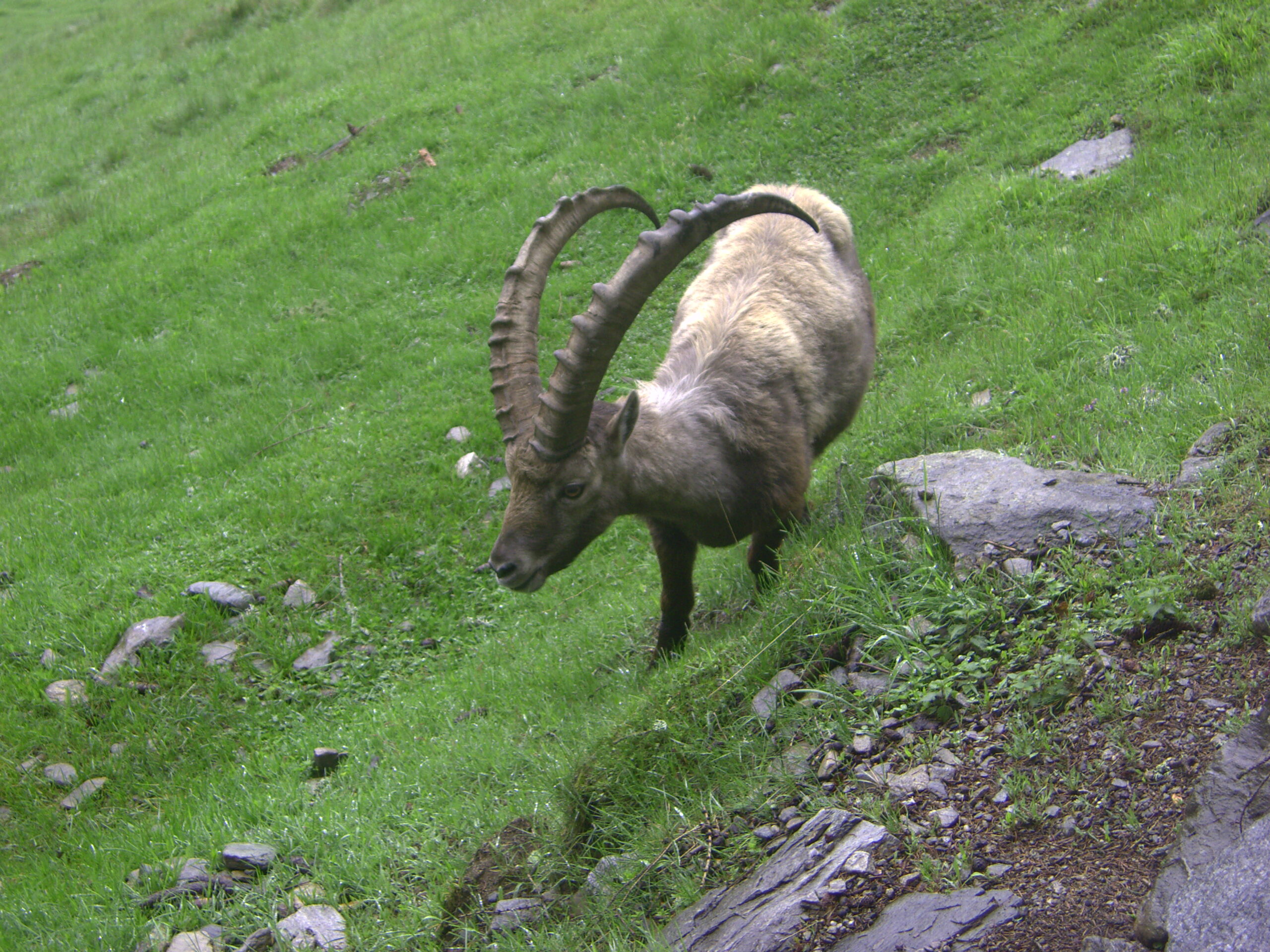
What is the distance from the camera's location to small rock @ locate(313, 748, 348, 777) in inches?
254

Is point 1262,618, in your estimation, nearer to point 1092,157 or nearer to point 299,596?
point 299,596

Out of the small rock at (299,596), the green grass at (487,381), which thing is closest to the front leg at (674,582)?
the green grass at (487,381)

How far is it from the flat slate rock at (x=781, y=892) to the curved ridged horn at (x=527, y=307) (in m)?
2.67

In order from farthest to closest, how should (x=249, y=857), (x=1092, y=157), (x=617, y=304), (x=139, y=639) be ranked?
(x=1092, y=157), (x=139, y=639), (x=249, y=857), (x=617, y=304)

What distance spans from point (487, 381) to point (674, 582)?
5.23 m

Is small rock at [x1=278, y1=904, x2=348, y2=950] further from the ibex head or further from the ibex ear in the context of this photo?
the ibex ear

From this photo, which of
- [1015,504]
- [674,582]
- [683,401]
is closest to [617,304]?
[683,401]

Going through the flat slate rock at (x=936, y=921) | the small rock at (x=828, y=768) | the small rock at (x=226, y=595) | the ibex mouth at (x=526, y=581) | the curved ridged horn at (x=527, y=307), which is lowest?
the small rock at (x=226, y=595)

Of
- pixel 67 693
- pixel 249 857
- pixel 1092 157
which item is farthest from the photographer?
pixel 1092 157

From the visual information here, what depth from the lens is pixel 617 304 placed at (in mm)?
4805

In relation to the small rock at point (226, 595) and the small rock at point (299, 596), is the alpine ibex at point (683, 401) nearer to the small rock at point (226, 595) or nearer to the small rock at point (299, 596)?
the small rock at point (299, 596)

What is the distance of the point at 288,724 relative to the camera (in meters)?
7.17

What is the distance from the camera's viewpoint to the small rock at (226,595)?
26.3 ft

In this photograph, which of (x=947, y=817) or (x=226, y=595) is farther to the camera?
(x=226, y=595)
